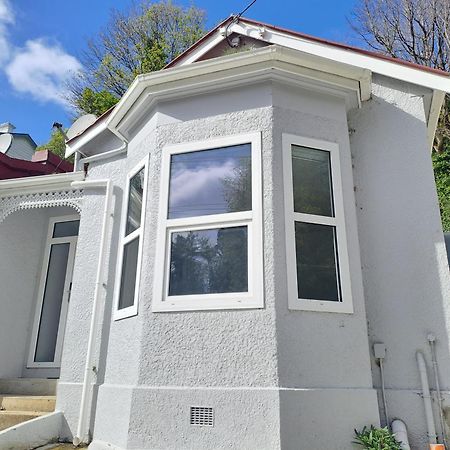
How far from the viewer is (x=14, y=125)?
16.3 metres

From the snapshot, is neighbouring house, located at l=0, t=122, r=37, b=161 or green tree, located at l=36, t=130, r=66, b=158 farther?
green tree, located at l=36, t=130, r=66, b=158

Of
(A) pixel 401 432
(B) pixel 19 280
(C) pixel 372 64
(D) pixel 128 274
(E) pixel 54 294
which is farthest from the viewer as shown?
(E) pixel 54 294

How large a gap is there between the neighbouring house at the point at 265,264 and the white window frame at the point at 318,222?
0.02 metres

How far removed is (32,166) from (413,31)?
1955cm

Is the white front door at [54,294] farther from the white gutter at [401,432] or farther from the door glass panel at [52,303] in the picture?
the white gutter at [401,432]

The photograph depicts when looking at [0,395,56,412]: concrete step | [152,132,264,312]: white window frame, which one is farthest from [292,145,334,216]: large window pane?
[0,395,56,412]: concrete step

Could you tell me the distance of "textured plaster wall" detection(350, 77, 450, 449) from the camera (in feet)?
15.0

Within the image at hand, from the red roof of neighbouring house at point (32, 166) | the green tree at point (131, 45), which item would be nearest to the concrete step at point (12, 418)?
the red roof of neighbouring house at point (32, 166)

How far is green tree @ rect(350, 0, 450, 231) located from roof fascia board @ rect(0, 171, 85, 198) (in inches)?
621

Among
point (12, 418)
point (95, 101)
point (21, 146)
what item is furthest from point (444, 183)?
point (95, 101)

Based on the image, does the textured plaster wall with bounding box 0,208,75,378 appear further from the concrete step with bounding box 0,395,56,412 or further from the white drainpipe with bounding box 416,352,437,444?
the white drainpipe with bounding box 416,352,437,444

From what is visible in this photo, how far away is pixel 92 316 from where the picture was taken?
19.4 feet

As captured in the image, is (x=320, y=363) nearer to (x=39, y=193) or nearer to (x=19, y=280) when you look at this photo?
(x=39, y=193)

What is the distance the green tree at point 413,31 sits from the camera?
1973 centimetres
